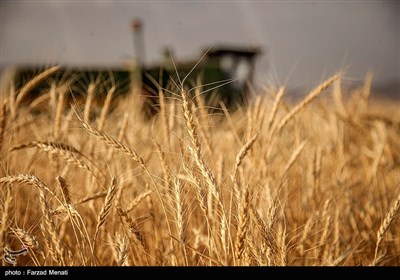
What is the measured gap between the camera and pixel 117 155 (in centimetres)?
136

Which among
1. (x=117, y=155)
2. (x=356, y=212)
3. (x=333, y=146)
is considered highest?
(x=117, y=155)

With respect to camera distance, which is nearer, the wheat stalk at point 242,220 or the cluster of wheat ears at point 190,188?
the wheat stalk at point 242,220

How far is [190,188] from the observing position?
105 cm

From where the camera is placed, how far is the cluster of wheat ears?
28.8 inches

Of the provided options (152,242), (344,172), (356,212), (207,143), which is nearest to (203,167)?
(207,143)

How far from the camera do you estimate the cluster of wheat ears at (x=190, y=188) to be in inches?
28.8

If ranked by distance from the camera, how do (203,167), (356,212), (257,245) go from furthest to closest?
1. (356,212)
2. (257,245)
3. (203,167)

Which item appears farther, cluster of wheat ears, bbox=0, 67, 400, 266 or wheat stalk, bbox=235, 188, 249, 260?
cluster of wheat ears, bbox=0, 67, 400, 266

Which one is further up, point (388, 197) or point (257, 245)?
point (257, 245)

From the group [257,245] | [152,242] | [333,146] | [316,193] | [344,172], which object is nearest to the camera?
Answer: [257,245]

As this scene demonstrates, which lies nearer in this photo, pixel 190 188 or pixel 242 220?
pixel 242 220

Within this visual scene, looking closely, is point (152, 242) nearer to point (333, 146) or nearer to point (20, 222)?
point (20, 222)

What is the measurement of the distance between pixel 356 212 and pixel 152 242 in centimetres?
79
